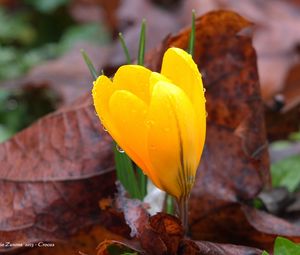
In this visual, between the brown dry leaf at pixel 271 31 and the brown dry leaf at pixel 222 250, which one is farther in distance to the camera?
the brown dry leaf at pixel 271 31

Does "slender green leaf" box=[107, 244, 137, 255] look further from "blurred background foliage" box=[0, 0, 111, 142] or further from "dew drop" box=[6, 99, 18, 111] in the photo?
"dew drop" box=[6, 99, 18, 111]

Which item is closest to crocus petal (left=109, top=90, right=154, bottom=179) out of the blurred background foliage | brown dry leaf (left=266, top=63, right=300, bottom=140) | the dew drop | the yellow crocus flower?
the yellow crocus flower

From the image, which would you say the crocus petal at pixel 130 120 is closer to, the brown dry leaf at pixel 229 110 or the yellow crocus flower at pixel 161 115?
the yellow crocus flower at pixel 161 115

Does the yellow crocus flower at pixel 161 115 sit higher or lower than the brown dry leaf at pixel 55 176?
higher

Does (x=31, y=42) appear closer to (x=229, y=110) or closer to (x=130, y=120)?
(x=229, y=110)

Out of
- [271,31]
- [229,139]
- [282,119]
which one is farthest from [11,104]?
[271,31]

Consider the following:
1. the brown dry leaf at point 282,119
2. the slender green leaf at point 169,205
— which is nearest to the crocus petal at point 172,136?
the slender green leaf at point 169,205

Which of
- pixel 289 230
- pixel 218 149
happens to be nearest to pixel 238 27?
pixel 218 149
